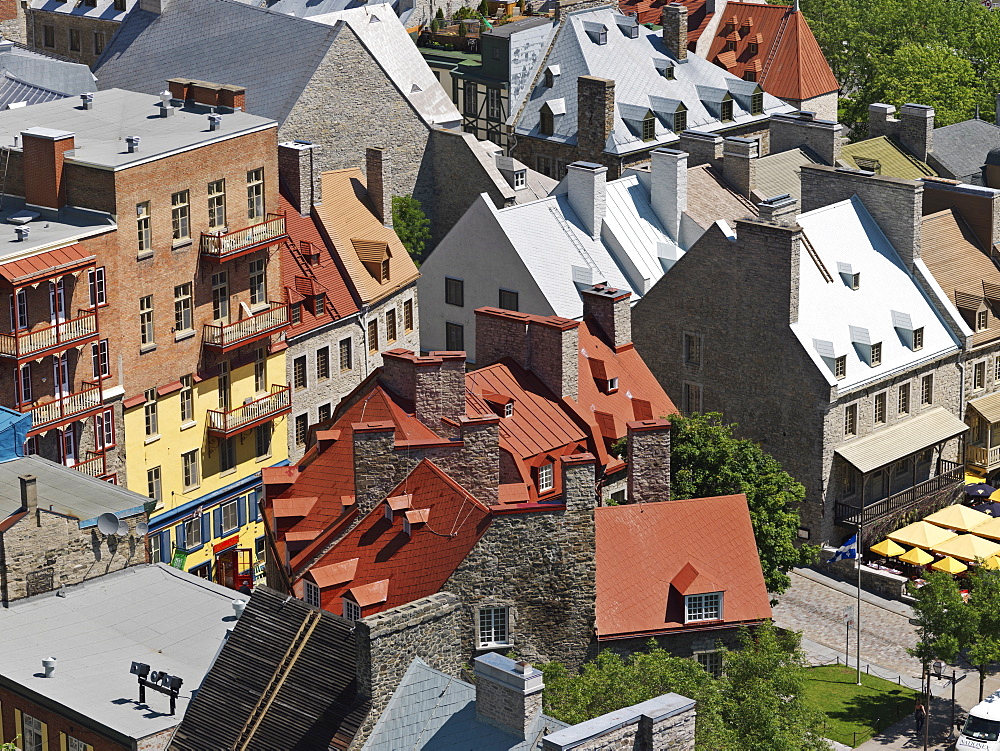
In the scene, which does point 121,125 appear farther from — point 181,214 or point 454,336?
point 454,336

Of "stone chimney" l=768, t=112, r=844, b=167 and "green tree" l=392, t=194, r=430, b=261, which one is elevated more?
"stone chimney" l=768, t=112, r=844, b=167

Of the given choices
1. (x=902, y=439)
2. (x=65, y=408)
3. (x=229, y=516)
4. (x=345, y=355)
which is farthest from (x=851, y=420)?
(x=65, y=408)

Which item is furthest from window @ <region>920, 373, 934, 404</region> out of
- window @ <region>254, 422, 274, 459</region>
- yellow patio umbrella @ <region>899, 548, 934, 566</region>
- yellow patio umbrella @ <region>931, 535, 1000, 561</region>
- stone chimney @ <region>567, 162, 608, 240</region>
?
window @ <region>254, 422, 274, 459</region>

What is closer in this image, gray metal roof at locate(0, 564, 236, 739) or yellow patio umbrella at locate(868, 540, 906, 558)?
gray metal roof at locate(0, 564, 236, 739)

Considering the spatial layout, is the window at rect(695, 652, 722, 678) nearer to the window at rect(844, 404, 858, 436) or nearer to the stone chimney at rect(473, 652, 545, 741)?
the stone chimney at rect(473, 652, 545, 741)

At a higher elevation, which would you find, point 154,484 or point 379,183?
point 379,183

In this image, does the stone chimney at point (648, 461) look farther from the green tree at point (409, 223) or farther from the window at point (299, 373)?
the green tree at point (409, 223)

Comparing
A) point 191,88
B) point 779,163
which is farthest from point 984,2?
point 191,88
